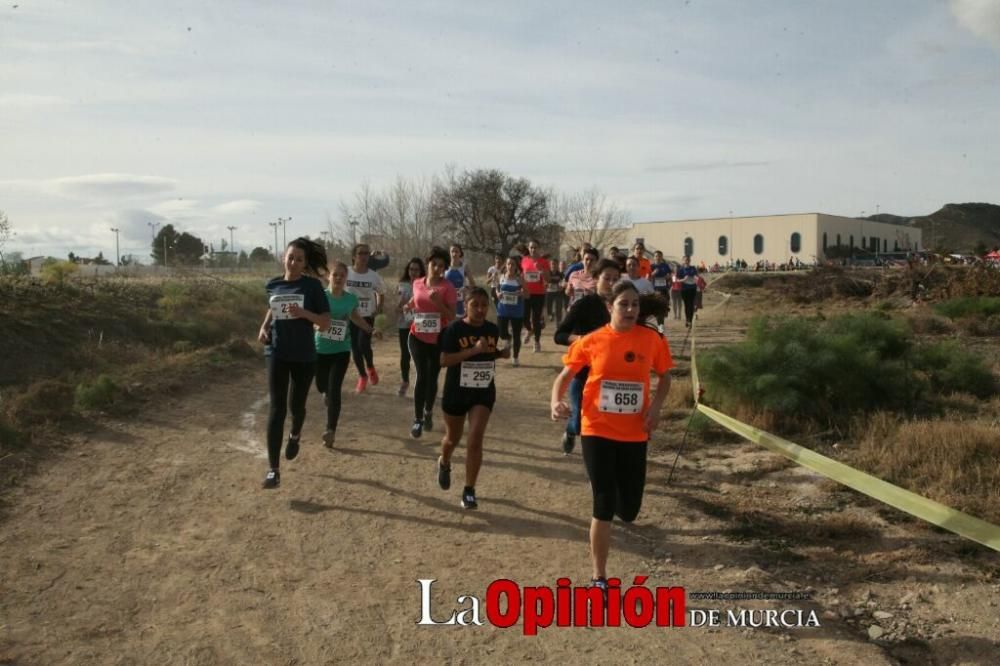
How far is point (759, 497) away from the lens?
6.79 m

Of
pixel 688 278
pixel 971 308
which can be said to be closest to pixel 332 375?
pixel 688 278

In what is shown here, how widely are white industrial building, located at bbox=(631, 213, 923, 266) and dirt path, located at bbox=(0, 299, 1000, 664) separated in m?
85.4

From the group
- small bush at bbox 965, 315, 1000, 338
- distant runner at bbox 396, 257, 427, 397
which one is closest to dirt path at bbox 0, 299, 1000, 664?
distant runner at bbox 396, 257, 427, 397

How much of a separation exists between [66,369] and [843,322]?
12730mm

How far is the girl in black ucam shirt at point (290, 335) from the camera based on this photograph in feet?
22.4

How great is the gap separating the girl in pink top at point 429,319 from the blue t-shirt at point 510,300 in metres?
3.78

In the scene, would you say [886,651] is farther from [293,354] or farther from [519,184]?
[519,184]

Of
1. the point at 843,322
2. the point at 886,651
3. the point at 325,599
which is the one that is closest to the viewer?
the point at 886,651

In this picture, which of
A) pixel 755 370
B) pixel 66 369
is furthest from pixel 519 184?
pixel 755 370

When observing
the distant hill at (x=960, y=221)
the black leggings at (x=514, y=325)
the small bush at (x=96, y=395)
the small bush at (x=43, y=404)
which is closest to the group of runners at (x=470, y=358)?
the black leggings at (x=514, y=325)

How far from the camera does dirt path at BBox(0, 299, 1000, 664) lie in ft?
14.0

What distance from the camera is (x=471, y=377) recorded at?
6320mm

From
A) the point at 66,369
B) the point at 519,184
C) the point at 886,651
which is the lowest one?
the point at 886,651

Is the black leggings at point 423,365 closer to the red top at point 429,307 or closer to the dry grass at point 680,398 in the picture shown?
the red top at point 429,307
